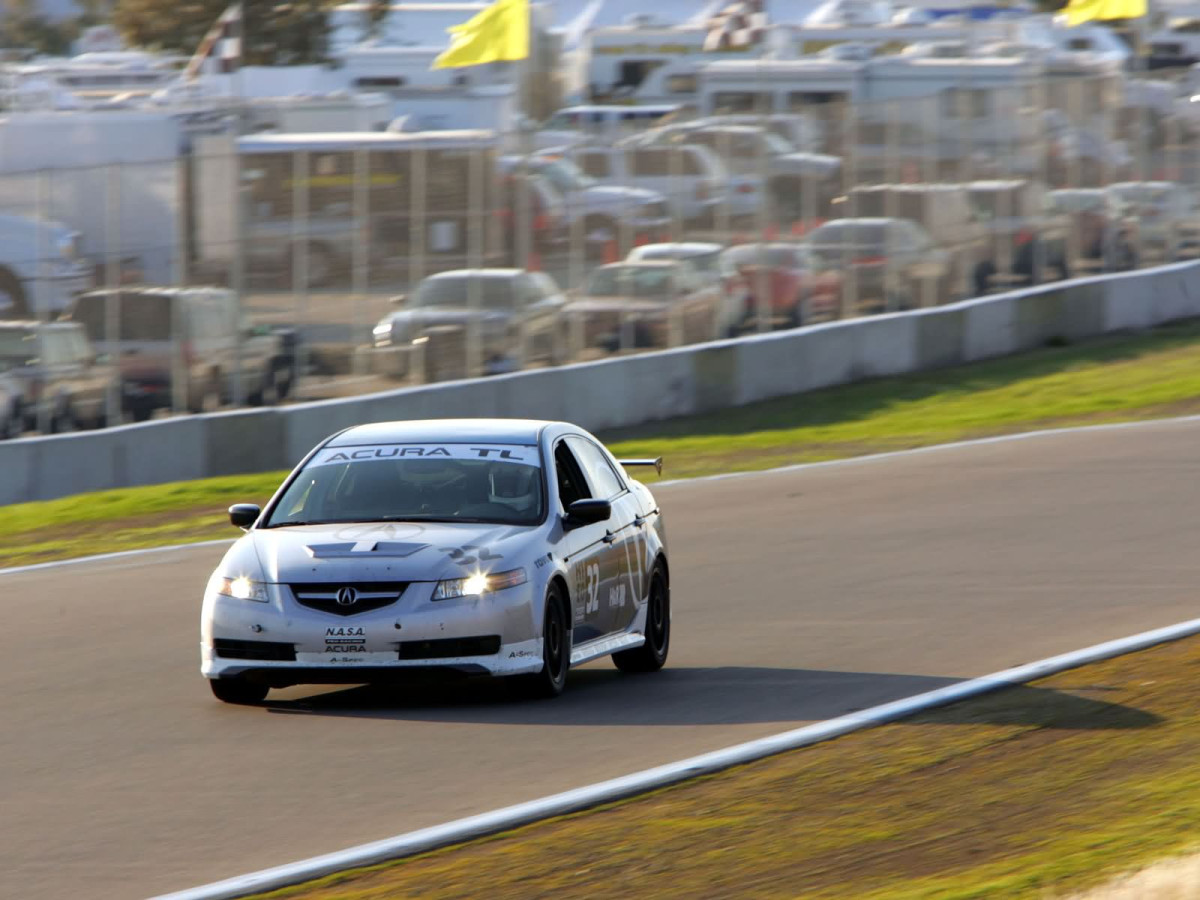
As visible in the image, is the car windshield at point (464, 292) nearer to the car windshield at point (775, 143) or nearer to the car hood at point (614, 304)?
the car hood at point (614, 304)

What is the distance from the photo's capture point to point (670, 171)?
2712 cm

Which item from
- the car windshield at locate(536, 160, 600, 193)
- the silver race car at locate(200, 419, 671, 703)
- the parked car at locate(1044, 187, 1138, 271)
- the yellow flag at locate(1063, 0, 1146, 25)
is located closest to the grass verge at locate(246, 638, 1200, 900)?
the silver race car at locate(200, 419, 671, 703)

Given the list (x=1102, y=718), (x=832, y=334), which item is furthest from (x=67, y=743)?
(x=832, y=334)

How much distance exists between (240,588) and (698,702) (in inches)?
86.9

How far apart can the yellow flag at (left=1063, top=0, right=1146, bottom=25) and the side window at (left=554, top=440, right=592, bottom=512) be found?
26.7 m

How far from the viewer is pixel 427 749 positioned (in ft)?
29.6

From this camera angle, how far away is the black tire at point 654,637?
1144cm

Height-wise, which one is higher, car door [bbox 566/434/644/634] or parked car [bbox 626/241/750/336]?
car door [bbox 566/434/644/634]

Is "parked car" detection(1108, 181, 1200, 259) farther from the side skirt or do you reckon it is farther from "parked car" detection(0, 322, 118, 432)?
the side skirt

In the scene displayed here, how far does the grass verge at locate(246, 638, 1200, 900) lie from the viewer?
21.8 feet

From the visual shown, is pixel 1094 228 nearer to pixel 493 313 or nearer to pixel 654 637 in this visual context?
pixel 493 313

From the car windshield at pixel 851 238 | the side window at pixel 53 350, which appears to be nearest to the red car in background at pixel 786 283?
the car windshield at pixel 851 238

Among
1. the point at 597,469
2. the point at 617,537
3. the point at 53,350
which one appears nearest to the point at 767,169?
the point at 53,350

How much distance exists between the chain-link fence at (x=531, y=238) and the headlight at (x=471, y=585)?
13380mm
